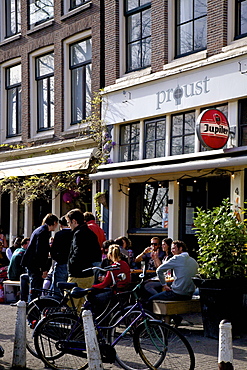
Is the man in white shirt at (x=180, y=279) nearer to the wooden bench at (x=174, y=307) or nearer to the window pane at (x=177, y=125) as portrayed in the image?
the wooden bench at (x=174, y=307)

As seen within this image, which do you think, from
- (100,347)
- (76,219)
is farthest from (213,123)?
(100,347)

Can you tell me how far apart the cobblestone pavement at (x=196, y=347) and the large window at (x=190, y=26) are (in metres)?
6.42

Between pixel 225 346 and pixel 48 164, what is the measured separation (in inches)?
476

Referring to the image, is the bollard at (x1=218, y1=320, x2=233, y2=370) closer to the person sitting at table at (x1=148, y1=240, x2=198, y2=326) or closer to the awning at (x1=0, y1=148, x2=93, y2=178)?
the person sitting at table at (x1=148, y1=240, x2=198, y2=326)

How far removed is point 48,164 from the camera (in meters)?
17.3

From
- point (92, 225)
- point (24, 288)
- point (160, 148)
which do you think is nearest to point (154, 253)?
point (92, 225)

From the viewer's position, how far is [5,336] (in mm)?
9281

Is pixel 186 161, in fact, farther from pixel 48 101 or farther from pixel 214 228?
pixel 48 101

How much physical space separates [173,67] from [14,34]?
804 centimetres

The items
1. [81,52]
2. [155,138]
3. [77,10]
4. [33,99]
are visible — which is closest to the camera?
[155,138]

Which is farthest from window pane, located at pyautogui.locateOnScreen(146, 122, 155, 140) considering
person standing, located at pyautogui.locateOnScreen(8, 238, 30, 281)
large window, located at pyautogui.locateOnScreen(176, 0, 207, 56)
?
person standing, located at pyautogui.locateOnScreen(8, 238, 30, 281)

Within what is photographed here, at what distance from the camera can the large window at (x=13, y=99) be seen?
Result: 805 inches

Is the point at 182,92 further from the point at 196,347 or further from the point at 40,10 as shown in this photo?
the point at 40,10

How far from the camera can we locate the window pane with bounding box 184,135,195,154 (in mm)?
14070
